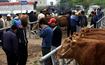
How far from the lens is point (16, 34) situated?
581 cm

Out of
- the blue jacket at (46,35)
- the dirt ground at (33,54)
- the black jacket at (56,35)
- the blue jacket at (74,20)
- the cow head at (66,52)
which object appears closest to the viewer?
the cow head at (66,52)

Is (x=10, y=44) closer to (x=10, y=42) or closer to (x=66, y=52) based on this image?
(x=10, y=42)

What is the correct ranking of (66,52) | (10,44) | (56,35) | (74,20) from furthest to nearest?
(74,20) → (56,35) → (10,44) → (66,52)

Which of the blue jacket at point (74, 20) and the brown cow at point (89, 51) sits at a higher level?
the brown cow at point (89, 51)

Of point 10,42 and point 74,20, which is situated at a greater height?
point 10,42

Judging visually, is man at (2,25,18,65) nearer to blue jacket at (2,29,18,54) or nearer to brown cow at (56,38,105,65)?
blue jacket at (2,29,18,54)

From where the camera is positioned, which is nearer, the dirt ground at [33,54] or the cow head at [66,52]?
the cow head at [66,52]

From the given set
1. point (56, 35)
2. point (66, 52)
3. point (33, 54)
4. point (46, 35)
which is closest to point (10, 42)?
point (46, 35)

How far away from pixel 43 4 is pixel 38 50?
56317 mm

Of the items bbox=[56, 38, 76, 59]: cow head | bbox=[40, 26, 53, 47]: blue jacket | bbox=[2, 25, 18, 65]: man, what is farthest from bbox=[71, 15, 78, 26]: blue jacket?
bbox=[56, 38, 76, 59]: cow head

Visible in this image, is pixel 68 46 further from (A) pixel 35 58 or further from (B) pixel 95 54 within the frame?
(A) pixel 35 58

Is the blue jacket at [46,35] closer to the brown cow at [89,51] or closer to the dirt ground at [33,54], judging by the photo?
the brown cow at [89,51]

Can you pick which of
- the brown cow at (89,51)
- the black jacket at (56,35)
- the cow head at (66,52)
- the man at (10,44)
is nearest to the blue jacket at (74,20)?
the black jacket at (56,35)

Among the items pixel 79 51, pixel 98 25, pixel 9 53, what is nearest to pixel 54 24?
pixel 9 53
